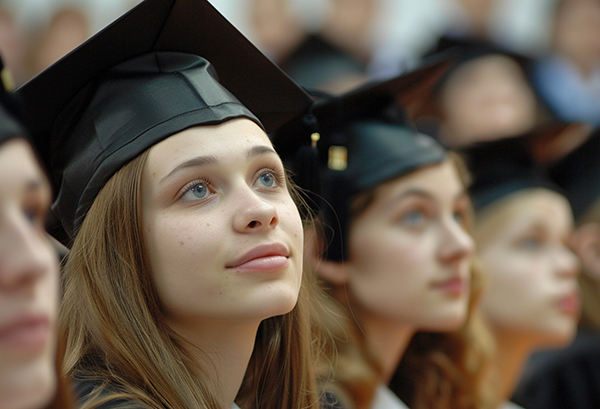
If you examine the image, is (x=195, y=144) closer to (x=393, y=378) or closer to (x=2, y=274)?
(x=2, y=274)

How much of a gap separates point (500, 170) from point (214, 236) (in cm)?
208

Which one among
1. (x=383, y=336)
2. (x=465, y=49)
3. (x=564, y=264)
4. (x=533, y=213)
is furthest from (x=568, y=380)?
(x=465, y=49)

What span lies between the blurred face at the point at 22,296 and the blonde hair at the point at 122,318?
0.57 metres

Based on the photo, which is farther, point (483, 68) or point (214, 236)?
point (483, 68)

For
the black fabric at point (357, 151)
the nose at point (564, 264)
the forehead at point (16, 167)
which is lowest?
the nose at point (564, 264)

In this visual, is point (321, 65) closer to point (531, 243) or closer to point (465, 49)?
point (465, 49)

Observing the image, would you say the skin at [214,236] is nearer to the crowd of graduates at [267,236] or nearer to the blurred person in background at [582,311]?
the crowd of graduates at [267,236]

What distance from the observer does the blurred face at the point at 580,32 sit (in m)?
6.03

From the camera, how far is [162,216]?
170 centimetres

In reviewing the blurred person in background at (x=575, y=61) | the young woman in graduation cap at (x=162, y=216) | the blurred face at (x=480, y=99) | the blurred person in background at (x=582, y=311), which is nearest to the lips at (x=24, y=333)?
the young woman in graduation cap at (x=162, y=216)

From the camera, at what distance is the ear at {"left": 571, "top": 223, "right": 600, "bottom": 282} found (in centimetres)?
388

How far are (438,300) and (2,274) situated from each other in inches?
74.6

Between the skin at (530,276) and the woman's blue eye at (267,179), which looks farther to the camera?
the skin at (530,276)

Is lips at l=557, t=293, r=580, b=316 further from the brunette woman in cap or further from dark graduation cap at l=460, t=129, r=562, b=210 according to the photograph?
dark graduation cap at l=460, t=129, r=562, b=210
